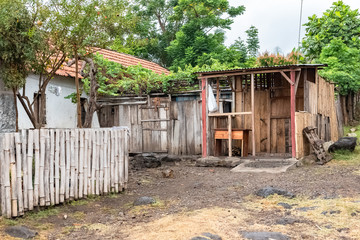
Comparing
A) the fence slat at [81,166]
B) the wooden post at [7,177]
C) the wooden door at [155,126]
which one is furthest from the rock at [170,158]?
the wooden post at [7,177]

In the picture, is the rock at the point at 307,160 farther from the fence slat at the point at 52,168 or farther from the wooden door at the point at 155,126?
the fence slat at the point at 52,168

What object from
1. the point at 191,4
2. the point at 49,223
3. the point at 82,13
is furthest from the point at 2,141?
the point at 191,4

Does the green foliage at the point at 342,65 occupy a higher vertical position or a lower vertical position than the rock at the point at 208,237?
higher

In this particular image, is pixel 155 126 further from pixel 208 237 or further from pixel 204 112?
pixel 208 237

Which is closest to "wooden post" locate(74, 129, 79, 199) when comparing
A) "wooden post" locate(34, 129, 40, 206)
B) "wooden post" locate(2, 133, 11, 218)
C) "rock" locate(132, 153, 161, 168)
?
"wooden post" locate(34, 129, 40, 206)

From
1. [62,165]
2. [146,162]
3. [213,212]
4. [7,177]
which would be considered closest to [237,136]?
[146,162]

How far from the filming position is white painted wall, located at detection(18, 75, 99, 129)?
12655mm

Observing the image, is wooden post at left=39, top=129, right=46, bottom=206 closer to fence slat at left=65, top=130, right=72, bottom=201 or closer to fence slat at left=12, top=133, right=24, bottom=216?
fence slat at left=12, top=133, right=24, bottom=216

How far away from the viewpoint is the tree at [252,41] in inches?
975

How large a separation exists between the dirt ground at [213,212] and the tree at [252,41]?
52.7 feet

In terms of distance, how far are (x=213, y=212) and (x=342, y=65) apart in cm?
1330

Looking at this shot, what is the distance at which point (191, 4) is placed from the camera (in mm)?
22969

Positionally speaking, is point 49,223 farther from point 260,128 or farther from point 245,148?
point 260,128

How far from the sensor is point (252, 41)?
2495 centimetres
